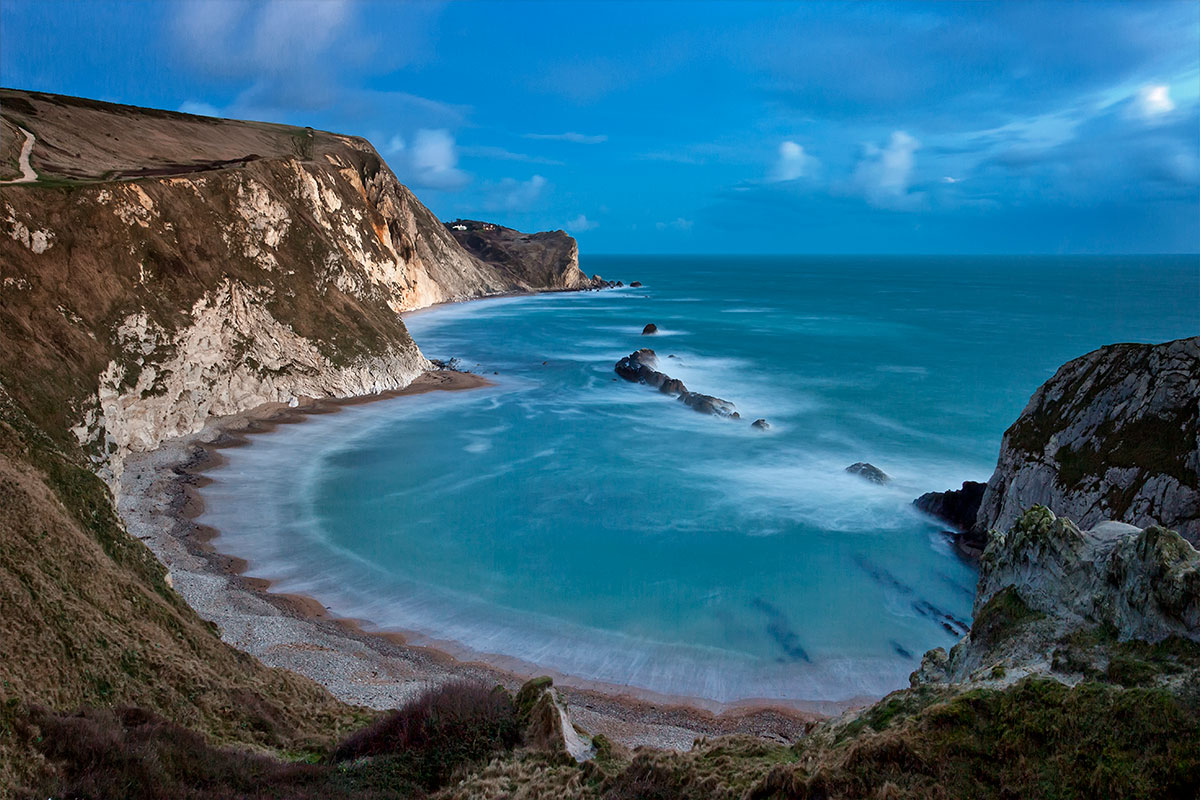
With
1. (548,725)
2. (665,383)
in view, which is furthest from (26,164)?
(548,725)

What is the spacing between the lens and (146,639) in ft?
39.3

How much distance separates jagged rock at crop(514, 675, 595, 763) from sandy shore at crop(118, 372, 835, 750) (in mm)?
2771

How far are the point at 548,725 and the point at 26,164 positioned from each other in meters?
39.9

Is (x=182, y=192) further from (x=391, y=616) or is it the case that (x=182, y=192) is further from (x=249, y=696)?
(x=249, y=696)

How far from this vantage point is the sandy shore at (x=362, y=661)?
13945 millimetres

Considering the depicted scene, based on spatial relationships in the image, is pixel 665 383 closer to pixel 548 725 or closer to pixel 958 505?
pixel 958 505

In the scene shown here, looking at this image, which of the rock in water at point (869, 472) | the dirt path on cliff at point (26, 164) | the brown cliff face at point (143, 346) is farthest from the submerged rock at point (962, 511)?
the dirt path on cliff at point (26, 164)

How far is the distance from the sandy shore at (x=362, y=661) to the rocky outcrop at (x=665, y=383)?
27061mm

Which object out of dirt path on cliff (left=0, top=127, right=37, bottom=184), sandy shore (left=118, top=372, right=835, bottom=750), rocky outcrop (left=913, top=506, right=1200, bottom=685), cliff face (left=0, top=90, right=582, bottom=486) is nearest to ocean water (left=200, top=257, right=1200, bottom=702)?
sandy shore (left=118, top=372, right=835, bottom=750)

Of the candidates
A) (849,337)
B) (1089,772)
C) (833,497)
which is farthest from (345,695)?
(849,337)

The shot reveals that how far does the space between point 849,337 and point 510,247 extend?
7691 centimetres

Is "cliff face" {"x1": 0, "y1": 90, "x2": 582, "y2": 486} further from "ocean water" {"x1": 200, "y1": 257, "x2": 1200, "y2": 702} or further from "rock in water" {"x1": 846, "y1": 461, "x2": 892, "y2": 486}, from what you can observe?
"rock in water" {"x1": 846, "y1": 461, "x2": 892, "y2": 486}

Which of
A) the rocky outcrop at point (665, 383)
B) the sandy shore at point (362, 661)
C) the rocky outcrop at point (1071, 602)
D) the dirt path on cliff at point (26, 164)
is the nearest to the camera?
the rocky outcrop at point (1071, 602)

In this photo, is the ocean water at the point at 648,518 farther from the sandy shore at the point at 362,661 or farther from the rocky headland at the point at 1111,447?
the rocky headland at the point at 1111,447
